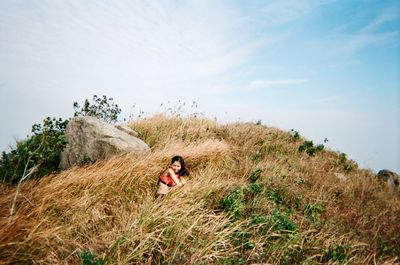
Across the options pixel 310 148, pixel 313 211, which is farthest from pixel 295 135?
pixel 313 211

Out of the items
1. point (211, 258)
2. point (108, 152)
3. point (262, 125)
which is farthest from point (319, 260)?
point (262, 125)

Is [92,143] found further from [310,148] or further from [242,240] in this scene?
[310,148]

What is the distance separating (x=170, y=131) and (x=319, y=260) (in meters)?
6.11

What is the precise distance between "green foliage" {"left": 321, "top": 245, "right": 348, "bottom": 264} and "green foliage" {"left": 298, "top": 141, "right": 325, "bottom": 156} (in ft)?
22.9

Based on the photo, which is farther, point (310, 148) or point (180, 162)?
point (310, 148)

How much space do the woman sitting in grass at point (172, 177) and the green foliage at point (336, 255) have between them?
2.59 metres

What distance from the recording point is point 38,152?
5.59m

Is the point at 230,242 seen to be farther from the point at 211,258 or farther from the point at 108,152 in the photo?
the point at 108,152

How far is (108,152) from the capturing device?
20.5 ft

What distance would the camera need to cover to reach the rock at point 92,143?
6289 mm

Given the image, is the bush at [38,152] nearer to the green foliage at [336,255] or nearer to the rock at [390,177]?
the green foliage at [336,255]

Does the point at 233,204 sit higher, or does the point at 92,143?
the point at 92,143

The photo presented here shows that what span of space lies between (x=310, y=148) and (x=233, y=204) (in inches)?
274

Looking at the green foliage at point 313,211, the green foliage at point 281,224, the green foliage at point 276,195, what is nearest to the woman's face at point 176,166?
the green foliage at point 276,195
